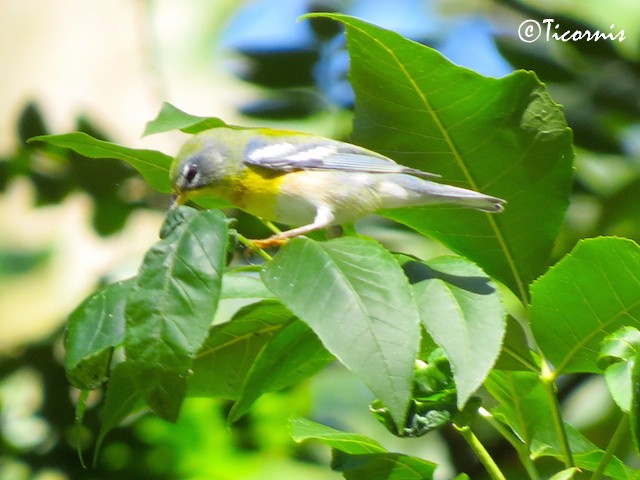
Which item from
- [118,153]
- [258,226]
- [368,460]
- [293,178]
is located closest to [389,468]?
[368,460]

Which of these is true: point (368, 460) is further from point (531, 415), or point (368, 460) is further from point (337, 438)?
point (531, 415)

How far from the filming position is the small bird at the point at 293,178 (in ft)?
4.61

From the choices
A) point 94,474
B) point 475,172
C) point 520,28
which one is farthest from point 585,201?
point 94,474

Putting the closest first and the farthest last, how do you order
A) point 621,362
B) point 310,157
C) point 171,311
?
1. point 171,311
2. point 621,362
3. point 310,157

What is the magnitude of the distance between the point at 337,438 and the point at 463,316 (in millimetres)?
232

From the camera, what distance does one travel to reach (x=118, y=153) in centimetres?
119

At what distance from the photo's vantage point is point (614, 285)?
41.2 inches

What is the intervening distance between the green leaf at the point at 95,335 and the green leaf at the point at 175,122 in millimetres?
329

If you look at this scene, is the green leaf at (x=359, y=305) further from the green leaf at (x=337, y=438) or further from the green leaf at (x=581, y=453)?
the green leaf at (x=581, y=453)

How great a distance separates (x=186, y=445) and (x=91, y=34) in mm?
3880

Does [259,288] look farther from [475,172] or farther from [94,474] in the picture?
[94,474]

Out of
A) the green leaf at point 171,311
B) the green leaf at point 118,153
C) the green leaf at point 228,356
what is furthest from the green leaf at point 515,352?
the green leaf at point 118,153

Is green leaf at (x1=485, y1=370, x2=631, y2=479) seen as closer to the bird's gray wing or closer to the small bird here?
the small bird

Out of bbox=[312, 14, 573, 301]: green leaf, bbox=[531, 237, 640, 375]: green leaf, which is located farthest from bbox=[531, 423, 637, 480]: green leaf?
bbox=[312, 14, 573, 301]: green leaf
